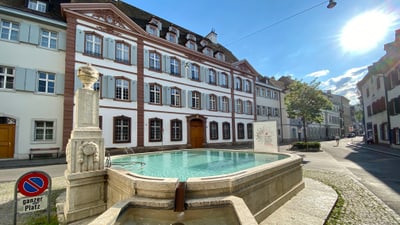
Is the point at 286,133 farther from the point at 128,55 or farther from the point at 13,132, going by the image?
the point at 13,132

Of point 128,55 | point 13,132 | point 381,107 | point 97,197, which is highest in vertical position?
point 128,55

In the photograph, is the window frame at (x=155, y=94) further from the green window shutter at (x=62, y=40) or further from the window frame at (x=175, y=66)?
the green window shutter at (x=62, y=40)

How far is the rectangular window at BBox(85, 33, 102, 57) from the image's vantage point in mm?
16938

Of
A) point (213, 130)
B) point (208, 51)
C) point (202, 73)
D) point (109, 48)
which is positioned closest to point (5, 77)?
point (109, 48)

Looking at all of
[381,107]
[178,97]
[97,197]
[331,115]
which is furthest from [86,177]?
[331,115]

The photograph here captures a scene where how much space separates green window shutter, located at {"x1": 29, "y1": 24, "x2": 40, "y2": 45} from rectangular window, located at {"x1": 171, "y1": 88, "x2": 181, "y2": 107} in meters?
11.9

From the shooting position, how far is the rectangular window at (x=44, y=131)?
1470 cm

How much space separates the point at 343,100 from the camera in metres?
71.1

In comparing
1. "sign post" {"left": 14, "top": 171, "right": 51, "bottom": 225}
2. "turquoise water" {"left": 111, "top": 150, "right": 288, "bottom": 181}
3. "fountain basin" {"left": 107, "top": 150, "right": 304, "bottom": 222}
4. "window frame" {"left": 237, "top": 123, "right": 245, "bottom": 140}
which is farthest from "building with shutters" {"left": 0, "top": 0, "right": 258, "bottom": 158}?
"fountain basin" {"left": 107, "top": 150, "right": 304, "bottom": 222}

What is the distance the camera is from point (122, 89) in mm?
18562

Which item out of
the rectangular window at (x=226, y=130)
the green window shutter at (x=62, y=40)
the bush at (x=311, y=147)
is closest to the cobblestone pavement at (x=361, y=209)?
the bush at (x=311, y=147)

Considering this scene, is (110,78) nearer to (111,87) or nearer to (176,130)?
(111,87)

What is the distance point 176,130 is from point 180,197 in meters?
18.9

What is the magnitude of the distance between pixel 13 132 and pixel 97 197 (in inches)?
539
